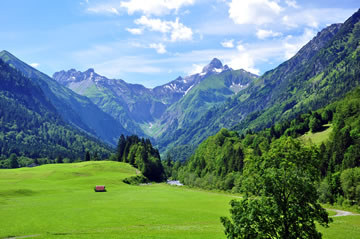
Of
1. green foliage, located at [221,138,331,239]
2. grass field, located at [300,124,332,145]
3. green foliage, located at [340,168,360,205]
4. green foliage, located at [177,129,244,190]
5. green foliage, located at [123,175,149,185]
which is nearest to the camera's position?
green foliage, located at [221,138,331,239]

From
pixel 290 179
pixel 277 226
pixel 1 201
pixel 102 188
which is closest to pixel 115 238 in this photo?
pixel 277 226

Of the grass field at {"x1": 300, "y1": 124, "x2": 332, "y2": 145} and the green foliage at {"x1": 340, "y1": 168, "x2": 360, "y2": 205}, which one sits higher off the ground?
the grass field at {"x1": 300, "y1": 124, "x2": 332, "y2": 145}

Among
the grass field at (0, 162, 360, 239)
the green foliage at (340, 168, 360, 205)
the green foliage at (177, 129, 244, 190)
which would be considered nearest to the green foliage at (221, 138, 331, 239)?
the grass field at (0, 162, 360, 239)

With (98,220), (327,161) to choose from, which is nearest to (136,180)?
(327,161)

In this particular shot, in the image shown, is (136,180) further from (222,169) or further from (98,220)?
(98,220)

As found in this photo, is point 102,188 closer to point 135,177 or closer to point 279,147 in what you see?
point 135,177

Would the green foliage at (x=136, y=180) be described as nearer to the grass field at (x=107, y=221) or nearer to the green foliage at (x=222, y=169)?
the green foliage at (x=222, y=169)

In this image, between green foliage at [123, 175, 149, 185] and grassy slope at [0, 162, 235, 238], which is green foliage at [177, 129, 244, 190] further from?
grassy slope at [0, 162, 235, 238]

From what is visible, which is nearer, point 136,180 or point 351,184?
point 351,184

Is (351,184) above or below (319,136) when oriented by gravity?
below

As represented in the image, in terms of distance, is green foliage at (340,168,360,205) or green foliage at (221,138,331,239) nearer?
green foliage at (221,138,331,239)

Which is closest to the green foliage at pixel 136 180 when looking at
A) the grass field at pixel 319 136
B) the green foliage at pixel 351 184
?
the grass field at pixel 319 136

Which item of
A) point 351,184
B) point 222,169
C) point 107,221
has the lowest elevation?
point 107,221

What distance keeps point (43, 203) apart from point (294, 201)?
2728 inches
